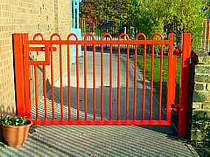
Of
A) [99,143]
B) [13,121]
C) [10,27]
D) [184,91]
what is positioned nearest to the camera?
[13,121]

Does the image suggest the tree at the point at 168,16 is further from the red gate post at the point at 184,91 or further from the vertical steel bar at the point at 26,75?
the vertical steel bar at the point at 26,75

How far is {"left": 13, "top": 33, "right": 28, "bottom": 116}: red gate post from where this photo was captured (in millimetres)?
5488

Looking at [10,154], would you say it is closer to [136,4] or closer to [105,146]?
[105,146]

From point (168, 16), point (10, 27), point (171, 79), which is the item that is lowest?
point (171, 79)

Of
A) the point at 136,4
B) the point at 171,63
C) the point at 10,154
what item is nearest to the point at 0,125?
the point at 10,154

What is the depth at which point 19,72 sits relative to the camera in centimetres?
560

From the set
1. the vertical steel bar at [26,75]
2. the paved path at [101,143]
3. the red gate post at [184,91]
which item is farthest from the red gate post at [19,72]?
the red gate post at [184,91]

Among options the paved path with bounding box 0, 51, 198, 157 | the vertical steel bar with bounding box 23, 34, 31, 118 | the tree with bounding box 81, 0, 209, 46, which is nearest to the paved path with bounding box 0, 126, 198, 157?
the paved path with bounding box 0, 51, 198, 157

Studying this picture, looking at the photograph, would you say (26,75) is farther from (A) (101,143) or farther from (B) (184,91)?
(B) (184,91)

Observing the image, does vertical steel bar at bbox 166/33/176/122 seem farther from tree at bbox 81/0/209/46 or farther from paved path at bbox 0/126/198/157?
tree at bbox 81/0/209/46

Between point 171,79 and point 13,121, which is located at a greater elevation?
point 171,79

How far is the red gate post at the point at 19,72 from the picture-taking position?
18.0 feet

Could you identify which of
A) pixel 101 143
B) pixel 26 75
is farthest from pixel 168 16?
pixel 101 143

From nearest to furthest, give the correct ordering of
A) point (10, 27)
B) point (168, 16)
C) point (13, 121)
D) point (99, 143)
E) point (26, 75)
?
1. point (13, 121)
2. point (99, 143)
3. point (26, 75)
4. point (10, 27)
5. point (168, 16)
